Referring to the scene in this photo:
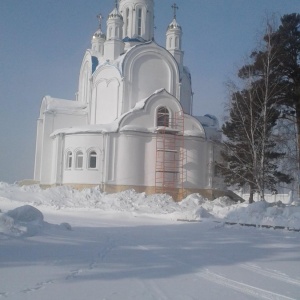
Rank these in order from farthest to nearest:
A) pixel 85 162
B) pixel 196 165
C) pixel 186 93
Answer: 1. pixel 186 93
2. pixel 196 165
3. pixel 85 162

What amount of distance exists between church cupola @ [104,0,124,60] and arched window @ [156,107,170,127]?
5.73 metres

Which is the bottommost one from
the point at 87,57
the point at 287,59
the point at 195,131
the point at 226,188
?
the point at 226,188

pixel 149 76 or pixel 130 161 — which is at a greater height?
pixel 149 76

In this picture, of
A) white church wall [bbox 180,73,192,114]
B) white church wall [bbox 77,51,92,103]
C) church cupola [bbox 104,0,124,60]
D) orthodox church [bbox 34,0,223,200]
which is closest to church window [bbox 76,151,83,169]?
orthodox church [bbox 34,0,223,200]

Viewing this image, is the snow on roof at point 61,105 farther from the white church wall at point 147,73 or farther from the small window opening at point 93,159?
the small window opening at point 93,159

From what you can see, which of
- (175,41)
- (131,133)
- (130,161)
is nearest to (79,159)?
(130,161)

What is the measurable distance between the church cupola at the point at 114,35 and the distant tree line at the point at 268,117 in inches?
402

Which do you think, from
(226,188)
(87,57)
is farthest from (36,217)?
(87,57)

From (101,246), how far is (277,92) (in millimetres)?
14329

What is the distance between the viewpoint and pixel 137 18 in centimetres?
3084

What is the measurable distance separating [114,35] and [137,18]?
3.31 metres

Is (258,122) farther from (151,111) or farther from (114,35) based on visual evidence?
(114,35)

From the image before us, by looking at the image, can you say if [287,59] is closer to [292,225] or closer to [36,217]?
[292,225]

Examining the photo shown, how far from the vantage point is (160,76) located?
1074 inches
